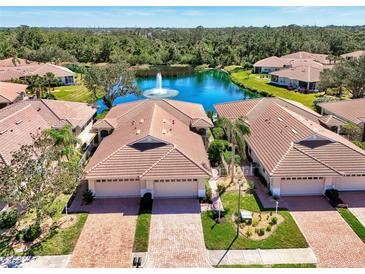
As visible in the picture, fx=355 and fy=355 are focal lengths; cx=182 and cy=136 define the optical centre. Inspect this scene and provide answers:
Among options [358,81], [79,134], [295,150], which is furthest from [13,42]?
[295,150]

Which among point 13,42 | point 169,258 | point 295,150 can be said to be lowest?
point 169,258

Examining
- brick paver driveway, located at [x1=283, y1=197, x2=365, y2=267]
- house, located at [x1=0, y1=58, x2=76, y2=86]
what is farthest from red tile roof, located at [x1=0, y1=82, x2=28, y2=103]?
brick paver driveway, located at [x1=283, y1=197, x2=365, y2=267]

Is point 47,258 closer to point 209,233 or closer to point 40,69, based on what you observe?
point 209,233

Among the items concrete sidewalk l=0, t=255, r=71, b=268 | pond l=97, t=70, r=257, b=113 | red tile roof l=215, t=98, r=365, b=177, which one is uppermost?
red tile roof l=215, t=98, r=365, b=177

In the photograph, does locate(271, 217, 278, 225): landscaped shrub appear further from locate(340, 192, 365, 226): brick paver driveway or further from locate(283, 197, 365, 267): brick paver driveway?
locate(340, 192, 365, 226): brick paver driveway

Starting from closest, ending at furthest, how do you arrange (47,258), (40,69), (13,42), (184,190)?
(47,258) → (184,190) → (40,69) → (13,42)

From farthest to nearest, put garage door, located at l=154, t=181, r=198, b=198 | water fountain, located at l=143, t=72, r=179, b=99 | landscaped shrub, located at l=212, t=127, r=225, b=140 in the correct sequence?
1. water fountain, located at l=143, t=72, r=179, b=99
2. landscaped shrub, located at l=212, t=127, r=225, b=140
3. garage door, located at l=154, t=181, r=198, b=198
